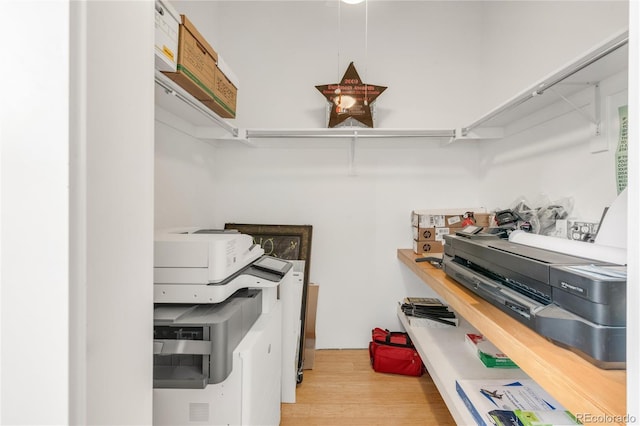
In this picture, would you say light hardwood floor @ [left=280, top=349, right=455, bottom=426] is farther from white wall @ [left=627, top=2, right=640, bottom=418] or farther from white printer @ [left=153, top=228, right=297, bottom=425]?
white wall @ [left=627, top=2, right=640, bottom=418]

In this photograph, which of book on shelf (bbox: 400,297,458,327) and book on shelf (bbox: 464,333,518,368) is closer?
book on shelf (bbox: 464,333,518,368)

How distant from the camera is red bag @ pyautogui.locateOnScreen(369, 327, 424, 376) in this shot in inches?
73.0

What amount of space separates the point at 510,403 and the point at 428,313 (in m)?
0.89

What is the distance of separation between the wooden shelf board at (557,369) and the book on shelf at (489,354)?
54cm

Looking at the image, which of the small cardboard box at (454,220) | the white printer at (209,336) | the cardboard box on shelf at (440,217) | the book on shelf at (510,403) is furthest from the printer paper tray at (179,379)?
the small cardboard box at (454,220)

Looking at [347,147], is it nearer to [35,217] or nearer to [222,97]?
[222,97]

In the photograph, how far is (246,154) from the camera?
223 centimetres

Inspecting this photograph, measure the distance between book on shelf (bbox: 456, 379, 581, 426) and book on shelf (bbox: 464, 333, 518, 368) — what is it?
5.0 inches

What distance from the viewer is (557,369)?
60 centimetres

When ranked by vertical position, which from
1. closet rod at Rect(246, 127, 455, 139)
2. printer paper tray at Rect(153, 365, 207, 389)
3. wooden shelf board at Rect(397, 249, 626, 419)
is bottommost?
printer paper tray at Rect(153, 365, 207, 389)

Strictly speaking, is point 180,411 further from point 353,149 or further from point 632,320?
point 353,149

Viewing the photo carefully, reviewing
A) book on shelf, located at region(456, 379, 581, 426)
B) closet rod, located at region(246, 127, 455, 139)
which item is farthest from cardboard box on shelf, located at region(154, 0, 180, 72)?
book on shelf, located at region(456, 379, 581, 426)

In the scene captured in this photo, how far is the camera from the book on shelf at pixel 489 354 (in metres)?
1.31

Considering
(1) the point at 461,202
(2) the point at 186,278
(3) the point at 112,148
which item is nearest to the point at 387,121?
(1) the point at 461,202
